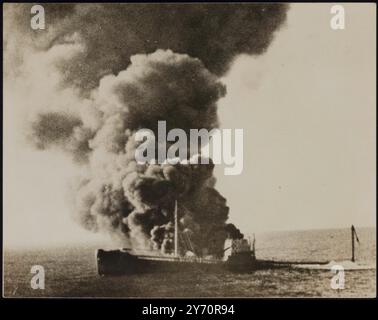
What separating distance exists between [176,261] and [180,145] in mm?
2444

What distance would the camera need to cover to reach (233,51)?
928 centimetres

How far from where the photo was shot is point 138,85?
940cm

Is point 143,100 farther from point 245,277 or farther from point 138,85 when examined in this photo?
point 245,277

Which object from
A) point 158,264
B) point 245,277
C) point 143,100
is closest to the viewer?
point 245,277

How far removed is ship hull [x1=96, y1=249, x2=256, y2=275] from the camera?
30.1ft

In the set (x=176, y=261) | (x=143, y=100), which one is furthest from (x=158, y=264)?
(x=143, y=100)

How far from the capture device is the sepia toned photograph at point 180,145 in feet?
29.1

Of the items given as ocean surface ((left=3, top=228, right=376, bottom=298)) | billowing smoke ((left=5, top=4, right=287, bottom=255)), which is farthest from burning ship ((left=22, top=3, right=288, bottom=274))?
ocean surface ((left=3, top=228, right=376, bottom=298))

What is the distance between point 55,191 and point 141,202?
1.73 meters

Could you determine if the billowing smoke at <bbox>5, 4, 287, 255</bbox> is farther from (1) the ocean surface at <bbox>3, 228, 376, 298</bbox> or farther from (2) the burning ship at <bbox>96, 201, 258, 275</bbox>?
(1) the ocean surface at <bbox>3, 228, 376, 298</bbox>
